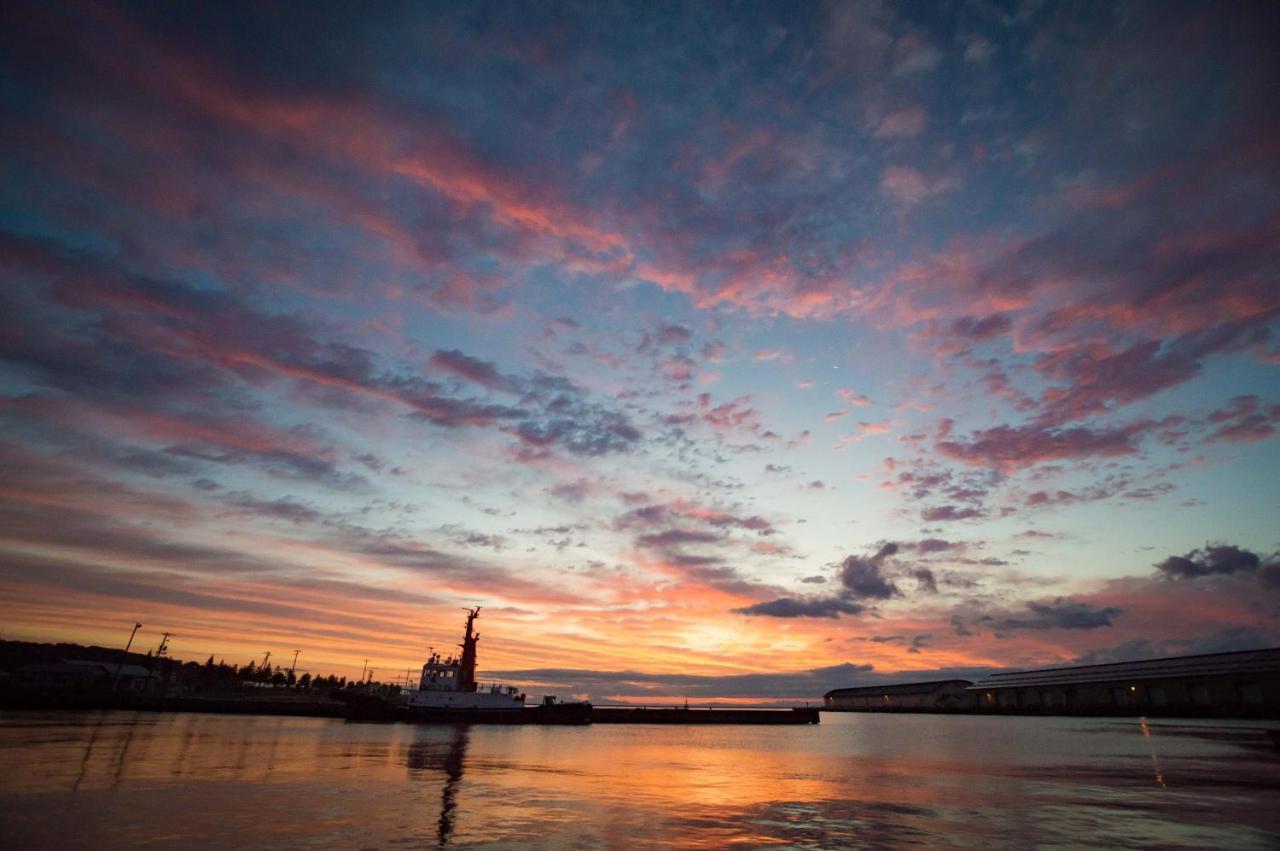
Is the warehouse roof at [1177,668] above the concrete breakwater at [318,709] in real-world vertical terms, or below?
above

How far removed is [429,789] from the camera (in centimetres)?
2683

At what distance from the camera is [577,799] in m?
25.9

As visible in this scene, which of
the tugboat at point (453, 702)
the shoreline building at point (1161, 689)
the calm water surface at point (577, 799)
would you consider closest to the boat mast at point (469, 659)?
the tugboat at point (453, 702)

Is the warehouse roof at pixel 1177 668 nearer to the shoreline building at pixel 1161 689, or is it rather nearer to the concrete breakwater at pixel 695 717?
the shoreline building at pixel 1161 689

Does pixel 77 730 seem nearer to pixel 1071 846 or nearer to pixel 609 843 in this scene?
pixel 609 843

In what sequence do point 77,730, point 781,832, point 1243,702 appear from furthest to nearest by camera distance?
point 1243,702 → point 77,730 → point 781,832

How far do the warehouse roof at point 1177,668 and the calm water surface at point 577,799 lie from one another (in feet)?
330

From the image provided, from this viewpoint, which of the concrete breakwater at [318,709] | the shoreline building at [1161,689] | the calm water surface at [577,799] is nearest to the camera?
the calm water surface at [577,799]

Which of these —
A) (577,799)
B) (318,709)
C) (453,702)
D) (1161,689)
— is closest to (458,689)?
(453,702)

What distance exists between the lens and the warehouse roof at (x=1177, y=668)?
118 meters

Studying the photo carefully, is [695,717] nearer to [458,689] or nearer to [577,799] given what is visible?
[458,689]

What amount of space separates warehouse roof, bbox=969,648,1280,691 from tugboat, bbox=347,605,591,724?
133584 millimetres

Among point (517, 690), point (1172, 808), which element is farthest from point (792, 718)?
point (1172, 808)

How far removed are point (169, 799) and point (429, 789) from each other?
30.6ft
